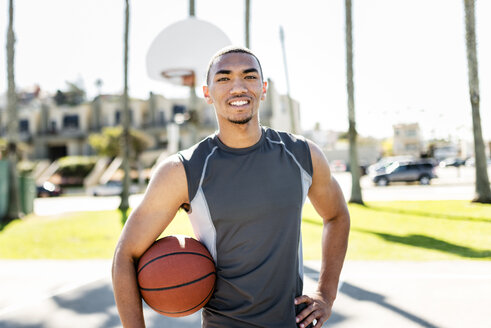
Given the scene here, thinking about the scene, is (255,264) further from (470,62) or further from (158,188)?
(470,62)

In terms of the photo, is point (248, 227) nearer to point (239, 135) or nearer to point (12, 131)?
point (239, 135)

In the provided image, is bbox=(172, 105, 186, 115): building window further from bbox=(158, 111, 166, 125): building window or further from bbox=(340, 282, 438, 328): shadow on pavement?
bbox=(340, 282, 438, 328): shadow on pavement

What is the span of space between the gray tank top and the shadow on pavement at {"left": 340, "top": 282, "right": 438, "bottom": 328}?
3298 millimetres

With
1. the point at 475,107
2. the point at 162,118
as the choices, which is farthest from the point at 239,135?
the point at 162,118

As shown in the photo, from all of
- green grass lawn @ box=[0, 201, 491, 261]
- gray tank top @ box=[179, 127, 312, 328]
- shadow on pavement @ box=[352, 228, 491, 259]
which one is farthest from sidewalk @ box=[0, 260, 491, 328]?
gray tank top @ box=[179, 127, 312, 328]

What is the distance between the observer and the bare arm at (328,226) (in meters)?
2.12

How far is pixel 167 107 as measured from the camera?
51.7 metres

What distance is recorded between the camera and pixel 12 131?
15.4 meters

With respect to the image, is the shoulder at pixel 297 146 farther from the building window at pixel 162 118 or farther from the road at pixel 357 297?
the building window at pixel 162 118

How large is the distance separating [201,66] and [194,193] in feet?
18.9

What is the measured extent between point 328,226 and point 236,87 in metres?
0.90

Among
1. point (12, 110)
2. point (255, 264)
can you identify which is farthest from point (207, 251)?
point (12, 110)

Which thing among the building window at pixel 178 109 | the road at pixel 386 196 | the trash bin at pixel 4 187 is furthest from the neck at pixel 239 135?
the building window at pixel 178 109

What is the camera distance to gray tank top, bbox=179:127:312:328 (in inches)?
72.5
